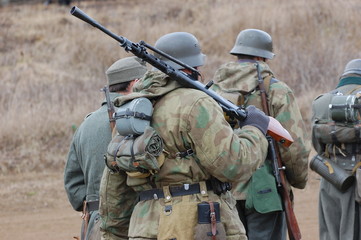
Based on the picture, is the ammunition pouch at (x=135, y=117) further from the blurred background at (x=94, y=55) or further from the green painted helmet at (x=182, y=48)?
the blurred background at (x=94, y=55)

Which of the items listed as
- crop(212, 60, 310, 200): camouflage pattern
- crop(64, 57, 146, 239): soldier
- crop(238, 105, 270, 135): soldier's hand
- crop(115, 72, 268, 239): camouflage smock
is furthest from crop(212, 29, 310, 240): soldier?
crop(115, 72, 268, 239): camouflage smock

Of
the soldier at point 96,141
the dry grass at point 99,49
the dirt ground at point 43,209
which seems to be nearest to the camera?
the soldier at point 96,141

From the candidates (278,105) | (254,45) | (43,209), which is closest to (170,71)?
(278,105)

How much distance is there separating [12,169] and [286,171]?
23.3ft

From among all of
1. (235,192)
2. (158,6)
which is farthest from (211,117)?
(158,6)

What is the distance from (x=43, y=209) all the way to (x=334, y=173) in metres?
5.12

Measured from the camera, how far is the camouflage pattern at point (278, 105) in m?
6.36

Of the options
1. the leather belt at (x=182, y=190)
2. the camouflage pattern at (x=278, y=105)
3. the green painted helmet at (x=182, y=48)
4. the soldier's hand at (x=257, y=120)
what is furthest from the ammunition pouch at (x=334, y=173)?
the leather belt at (x=182, y=190)

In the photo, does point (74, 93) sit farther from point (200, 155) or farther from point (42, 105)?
point (200, 155)

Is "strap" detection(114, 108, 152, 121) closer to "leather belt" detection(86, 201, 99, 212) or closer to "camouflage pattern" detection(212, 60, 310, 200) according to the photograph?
"leather belt" detection(86, 201, 99, 212)

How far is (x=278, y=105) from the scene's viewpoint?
6371mm

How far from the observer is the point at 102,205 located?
4.98 metres

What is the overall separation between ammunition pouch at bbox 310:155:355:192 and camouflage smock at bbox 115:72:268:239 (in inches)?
104

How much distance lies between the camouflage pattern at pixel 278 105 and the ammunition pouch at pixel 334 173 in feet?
2.19
